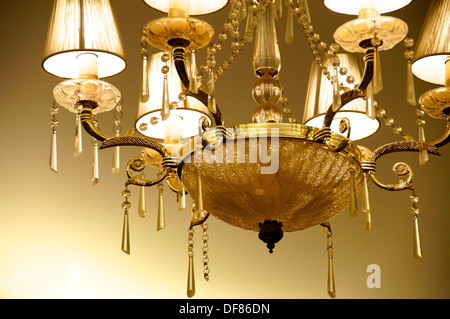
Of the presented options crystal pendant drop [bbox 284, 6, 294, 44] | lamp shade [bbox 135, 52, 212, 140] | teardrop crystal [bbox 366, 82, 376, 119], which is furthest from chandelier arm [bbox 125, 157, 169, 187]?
teardrop crystal [bbox 366, 82, 376, 119]

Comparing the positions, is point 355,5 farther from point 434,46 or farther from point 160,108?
point 160,108

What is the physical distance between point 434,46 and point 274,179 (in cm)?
46

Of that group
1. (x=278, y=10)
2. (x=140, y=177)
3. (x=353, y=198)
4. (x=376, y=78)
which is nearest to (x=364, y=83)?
(x=376, y=78)

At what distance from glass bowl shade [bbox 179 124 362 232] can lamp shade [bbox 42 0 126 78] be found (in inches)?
11.9

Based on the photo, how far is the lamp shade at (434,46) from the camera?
1.77 m

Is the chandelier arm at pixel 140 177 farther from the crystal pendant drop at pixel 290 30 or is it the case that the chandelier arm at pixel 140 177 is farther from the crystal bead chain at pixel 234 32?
the crystal pendant drop at pixel 290 30

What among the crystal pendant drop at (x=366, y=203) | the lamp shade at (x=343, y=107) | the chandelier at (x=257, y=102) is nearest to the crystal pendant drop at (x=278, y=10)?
the chandelier at (x=257, y=102)

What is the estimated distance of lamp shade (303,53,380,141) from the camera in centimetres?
222

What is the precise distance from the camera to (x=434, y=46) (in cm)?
177

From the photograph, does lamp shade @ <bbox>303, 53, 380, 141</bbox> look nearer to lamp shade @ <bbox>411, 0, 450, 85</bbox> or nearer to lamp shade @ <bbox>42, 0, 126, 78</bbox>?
lamp shade @ <bbox>411, 0, 450, 85</bbox>

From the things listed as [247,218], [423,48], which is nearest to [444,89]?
[423,48]

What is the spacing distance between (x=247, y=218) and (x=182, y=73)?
0.37 meters

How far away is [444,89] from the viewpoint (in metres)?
1.81
